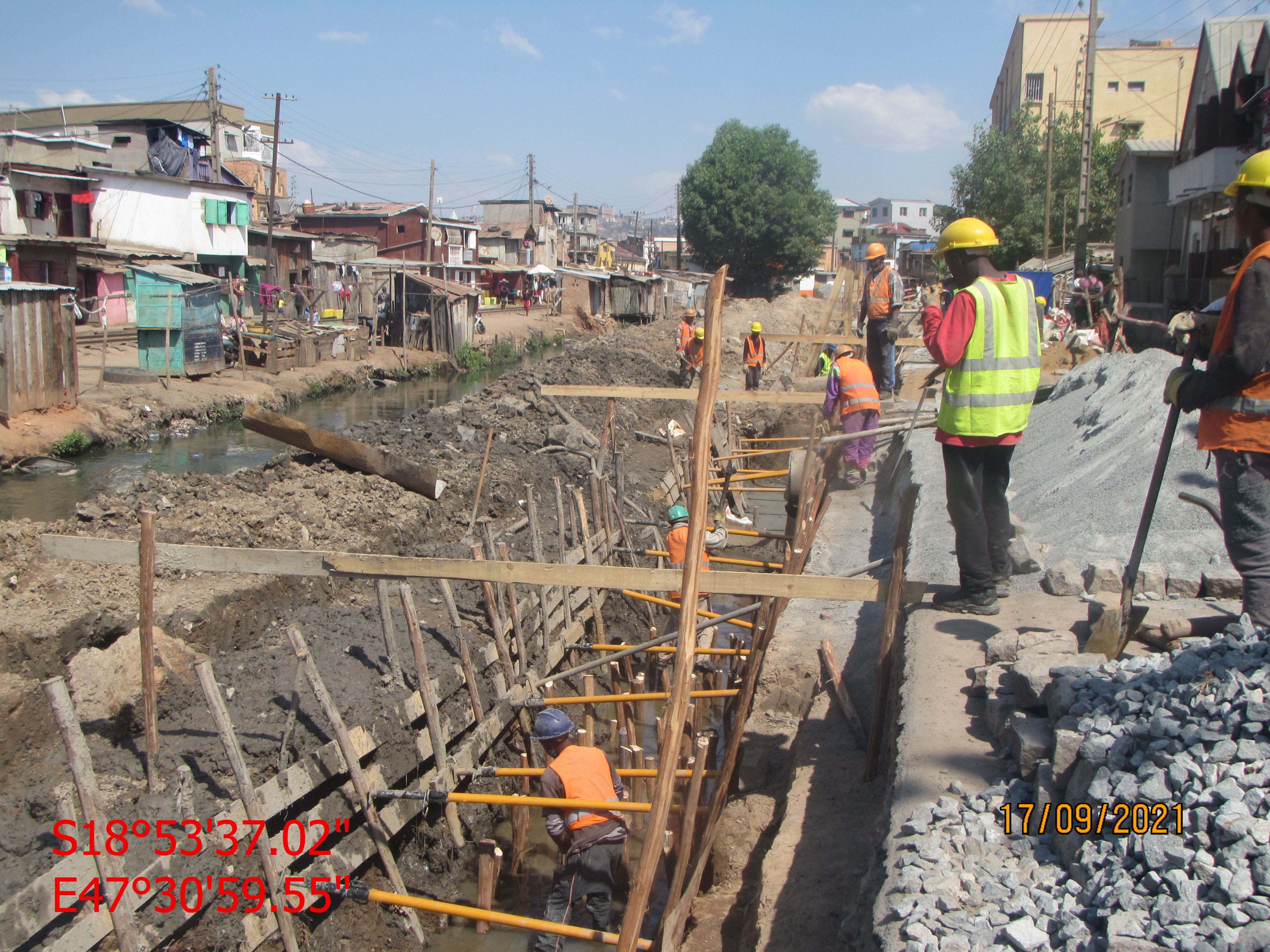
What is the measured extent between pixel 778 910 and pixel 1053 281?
2927 cm

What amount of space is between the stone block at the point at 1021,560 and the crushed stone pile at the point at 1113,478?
21mm

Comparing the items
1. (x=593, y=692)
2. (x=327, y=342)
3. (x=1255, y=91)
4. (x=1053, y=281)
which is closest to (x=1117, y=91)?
(x=1053, y=281)

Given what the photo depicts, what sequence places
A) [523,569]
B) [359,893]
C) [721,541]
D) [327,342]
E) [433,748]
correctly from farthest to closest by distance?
[327,342], [721,541], [433,748], [359,893], [523,569]

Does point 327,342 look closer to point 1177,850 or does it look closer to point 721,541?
point 721,541

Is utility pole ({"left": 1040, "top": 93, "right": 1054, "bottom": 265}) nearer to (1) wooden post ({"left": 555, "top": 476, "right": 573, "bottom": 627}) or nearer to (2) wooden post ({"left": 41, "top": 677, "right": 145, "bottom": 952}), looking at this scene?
(1) wooden post ({"left": 555, "top": 476, "right": 573, "bottom": 627})

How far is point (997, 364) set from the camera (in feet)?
13.6

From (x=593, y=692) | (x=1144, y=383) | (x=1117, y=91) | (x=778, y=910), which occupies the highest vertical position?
(x=1117, y=91)

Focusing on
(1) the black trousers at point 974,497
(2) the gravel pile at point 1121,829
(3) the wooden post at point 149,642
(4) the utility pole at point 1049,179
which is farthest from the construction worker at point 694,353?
(4) the utility pole at point 1049,179

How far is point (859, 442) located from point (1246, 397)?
25.6 ft

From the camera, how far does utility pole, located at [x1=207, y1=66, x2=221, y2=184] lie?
34.0m

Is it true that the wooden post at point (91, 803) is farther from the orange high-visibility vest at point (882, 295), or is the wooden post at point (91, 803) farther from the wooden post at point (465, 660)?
the orange high-visibility vest at point (882, 295)

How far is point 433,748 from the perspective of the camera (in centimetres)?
526

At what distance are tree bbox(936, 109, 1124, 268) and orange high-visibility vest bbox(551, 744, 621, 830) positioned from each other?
3555 cm

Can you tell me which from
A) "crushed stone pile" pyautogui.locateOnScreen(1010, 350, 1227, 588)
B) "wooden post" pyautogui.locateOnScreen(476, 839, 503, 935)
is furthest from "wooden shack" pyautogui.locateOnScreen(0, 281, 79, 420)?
"crushed stone pile" pyautogui.locateOnScreen(1010, 350, 1227, 588)
